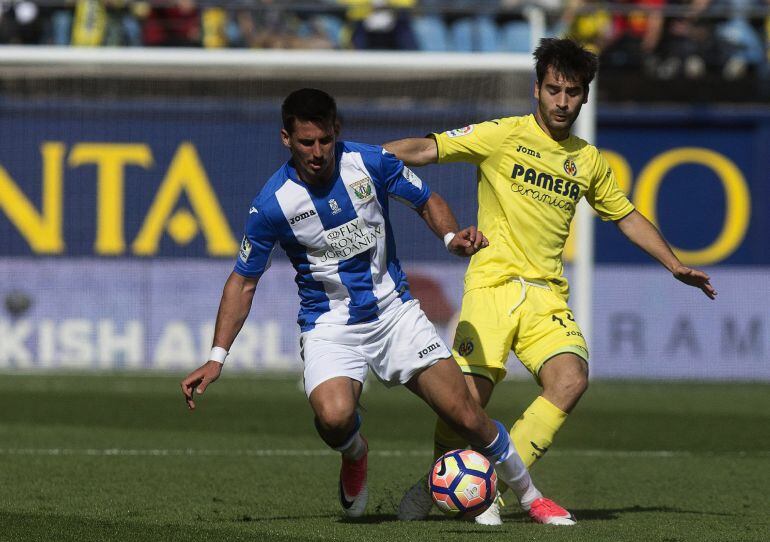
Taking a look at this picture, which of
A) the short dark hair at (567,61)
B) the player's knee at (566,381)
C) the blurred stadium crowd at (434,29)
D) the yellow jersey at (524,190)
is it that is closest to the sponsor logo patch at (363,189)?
the yellow jersey at (524,190)

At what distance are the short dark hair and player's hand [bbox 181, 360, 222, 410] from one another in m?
1.99

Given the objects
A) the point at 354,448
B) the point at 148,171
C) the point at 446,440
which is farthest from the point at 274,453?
the point at 148,171

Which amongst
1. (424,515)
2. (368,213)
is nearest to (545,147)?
(368,213)

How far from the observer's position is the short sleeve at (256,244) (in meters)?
6.07

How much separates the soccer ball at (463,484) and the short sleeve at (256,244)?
3.76 ft

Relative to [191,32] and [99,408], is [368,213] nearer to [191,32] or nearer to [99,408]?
[99,408]

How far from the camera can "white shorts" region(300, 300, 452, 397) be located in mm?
6117

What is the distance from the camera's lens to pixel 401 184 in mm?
6227

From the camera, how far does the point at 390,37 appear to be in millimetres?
16375

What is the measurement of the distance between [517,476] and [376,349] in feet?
2.72

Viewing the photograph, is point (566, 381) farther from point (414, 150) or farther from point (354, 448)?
point (414, 150)

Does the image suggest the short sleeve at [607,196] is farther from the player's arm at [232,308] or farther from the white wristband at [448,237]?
the player's arm at [232,308]

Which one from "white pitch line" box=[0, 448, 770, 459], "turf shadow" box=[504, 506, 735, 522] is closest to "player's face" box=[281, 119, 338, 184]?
"turf shadow" box=[504, 506, 735, 522]

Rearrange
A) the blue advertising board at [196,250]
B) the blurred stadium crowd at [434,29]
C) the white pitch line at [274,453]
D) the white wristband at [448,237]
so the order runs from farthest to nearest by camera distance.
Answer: the blurred stadium crowd at [434,29] → the blue advertising board at [196,250] → the white pitch line at [274,453] → the white wristband at [448,237]
